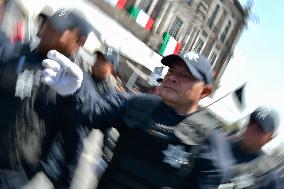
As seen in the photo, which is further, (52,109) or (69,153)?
(69,153)

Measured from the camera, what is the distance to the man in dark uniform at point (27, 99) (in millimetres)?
2248

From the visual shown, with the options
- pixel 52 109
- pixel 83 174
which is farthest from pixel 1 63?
pixel 83 174

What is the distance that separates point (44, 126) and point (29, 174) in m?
0.29

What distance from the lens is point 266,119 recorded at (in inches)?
150

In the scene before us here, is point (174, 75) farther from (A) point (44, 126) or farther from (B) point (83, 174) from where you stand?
(B) point (83, 174)

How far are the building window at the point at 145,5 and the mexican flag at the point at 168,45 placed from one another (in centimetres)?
169

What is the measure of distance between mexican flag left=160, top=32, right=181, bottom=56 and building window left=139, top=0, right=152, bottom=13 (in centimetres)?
169

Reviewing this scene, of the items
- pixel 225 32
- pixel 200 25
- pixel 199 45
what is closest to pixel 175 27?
pixel 200 25

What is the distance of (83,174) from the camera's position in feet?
11.5

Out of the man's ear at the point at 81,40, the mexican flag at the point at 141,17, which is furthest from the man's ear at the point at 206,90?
the mexican flag at the point at 141,17

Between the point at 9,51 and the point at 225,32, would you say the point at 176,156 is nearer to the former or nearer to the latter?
the point at 9,51

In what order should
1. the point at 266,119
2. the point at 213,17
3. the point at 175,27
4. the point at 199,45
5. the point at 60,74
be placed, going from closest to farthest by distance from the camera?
1. the point at 60,74
2. the point at 266,119
3. the point at 175,27
4. the point at 199,45
5. the point at 213,17

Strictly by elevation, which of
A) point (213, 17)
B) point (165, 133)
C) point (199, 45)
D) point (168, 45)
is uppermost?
point (213, 17)

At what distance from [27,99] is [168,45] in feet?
67.0
